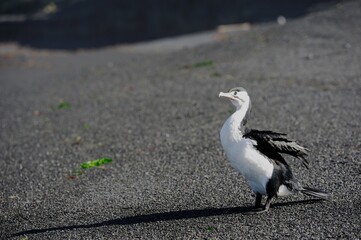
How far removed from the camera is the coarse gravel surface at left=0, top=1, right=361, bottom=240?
798 cm

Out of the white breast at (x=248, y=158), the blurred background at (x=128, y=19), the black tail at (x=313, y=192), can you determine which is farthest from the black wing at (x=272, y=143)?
the blurred background at (x=128, y=19)

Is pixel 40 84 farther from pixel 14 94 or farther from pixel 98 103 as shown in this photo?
pixel 98 103

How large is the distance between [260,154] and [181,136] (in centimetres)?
493

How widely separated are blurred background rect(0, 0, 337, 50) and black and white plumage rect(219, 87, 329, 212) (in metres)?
20.0

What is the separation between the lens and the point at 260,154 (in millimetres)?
7699

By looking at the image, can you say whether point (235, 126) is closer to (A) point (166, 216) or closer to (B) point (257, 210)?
(B) point (257, 210)

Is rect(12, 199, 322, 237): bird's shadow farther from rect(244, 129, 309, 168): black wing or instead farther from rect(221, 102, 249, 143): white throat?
rect(221, 102, 249, 143): white throat

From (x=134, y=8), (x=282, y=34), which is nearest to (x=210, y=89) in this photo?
(x=282, y=34)

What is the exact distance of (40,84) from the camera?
2192 cm

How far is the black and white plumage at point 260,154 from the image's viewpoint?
25.0 ft

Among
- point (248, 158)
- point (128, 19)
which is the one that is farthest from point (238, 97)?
point (128, 19)

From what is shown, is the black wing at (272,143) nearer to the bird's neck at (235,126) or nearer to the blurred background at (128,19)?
the bird's neck at (235,126)

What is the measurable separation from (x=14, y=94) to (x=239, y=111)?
1448cm

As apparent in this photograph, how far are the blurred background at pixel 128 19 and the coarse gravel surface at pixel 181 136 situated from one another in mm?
7303
